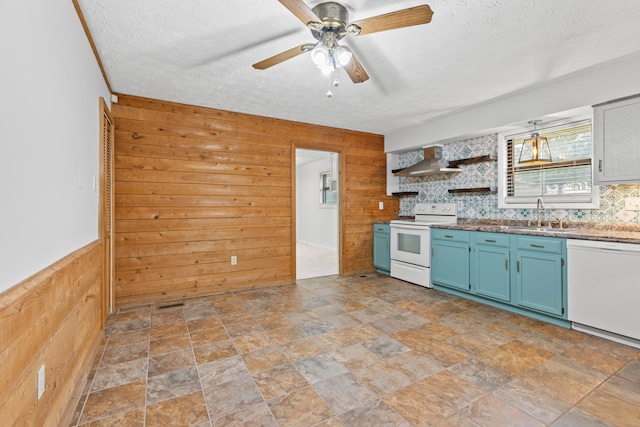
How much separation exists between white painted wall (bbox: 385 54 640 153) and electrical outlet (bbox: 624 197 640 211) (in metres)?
0.97

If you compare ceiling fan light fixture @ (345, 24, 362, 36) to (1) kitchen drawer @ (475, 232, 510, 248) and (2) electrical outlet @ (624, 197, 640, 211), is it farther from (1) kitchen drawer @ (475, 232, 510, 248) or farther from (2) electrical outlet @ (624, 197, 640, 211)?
(2) electrical outlet @ (624, 197, 640, 211)

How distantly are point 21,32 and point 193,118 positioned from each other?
104 inches

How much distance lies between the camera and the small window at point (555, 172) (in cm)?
320

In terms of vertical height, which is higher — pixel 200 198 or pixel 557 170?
pixel 557 170

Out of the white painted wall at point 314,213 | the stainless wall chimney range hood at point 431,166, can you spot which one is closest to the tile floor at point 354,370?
the stainless wall chimney range hood at point 431,166

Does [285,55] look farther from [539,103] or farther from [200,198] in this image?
[539,103]

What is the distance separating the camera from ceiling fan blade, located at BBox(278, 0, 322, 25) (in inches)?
60.2

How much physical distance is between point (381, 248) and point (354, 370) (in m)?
3.08

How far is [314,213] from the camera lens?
852 cm

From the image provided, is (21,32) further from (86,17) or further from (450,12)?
(450,12)

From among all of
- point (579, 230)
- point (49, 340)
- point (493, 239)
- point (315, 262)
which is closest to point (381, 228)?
point (315, 262)

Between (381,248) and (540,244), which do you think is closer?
(540,244)

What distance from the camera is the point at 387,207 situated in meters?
5.43

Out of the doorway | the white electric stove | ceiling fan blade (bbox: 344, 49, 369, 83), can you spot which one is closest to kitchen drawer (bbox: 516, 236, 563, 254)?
the white electric stove
